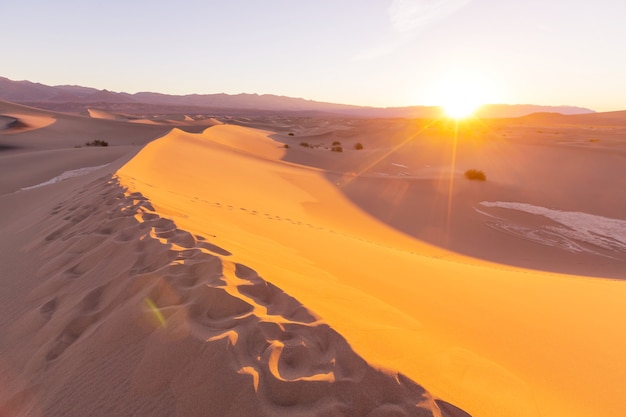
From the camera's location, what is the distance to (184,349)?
6.73ft

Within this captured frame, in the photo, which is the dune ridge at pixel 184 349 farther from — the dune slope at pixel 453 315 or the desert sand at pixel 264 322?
the dune slope at pixel 453 315

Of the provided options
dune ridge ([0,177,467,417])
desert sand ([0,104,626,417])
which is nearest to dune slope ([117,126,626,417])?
desert sand ([0,104,626,417])

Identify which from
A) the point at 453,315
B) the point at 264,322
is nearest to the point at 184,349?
the point at 264,322

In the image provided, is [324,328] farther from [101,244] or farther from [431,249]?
[431,249]

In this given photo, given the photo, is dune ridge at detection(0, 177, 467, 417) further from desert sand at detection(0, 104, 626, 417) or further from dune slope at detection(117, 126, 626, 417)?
dune slope at detection(117, 126, 626, 417)

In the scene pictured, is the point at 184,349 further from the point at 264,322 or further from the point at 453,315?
the point at 453,315

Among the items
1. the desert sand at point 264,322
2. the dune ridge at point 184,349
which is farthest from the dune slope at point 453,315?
the dune ridge at point 184,349

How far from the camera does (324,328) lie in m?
2.20

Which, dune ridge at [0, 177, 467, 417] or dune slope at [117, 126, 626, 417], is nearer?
dune ridge at [0, 177, 467, 417]

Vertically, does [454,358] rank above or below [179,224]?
below

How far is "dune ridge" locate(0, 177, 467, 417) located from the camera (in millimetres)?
1751

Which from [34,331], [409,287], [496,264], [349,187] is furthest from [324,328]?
[349,187]

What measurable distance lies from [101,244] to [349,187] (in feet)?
34.7

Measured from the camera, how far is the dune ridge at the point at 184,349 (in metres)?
1.75
